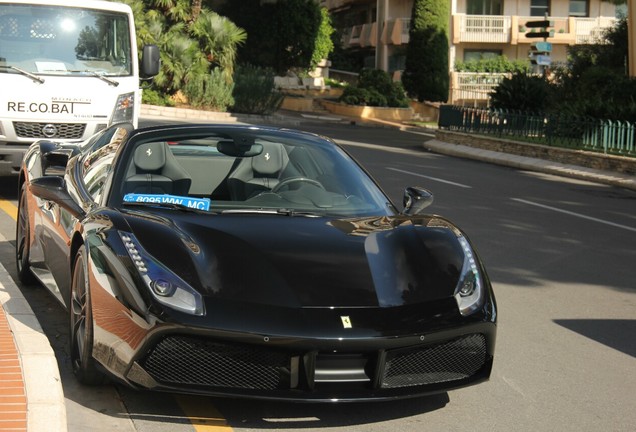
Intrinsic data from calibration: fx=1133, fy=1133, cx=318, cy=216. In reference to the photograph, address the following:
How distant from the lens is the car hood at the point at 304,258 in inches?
208

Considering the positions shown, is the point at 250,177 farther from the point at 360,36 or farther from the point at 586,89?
the point at 360,36

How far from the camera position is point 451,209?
14.8m

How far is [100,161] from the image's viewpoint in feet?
23.2

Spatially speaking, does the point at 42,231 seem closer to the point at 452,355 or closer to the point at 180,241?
the point at 180,241

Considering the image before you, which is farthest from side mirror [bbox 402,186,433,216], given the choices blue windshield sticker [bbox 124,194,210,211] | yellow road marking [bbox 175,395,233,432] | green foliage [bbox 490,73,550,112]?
green foliage [bbox 490,73,550,112]

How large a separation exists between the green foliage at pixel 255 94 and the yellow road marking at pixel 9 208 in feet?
92.2

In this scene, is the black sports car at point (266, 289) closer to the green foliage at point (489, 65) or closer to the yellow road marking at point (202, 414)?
the yellow road marking at point (202, 414)

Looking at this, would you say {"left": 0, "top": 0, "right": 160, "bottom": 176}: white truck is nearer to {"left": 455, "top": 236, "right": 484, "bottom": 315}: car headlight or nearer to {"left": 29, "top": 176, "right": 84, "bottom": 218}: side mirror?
{"left": 29, "top": 176, "right": 84, "bottom": 218}: side mirror

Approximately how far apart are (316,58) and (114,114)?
1653 inches

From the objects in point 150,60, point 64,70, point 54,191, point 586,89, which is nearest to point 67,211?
point 54,191

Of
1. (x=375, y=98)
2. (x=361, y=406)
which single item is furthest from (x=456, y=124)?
(x=361, y=406)

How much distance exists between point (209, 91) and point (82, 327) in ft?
111

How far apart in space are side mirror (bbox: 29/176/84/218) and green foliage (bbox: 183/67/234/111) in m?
32.3

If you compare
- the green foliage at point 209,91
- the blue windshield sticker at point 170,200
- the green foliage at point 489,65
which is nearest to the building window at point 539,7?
the green foliage at point 489,65
